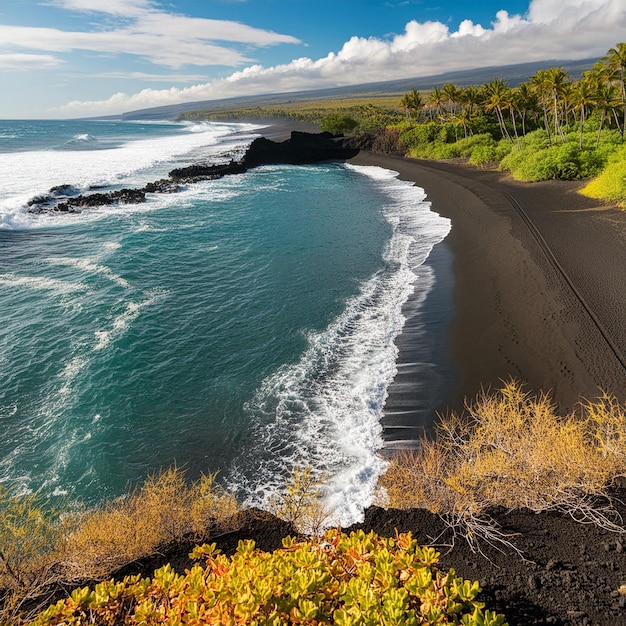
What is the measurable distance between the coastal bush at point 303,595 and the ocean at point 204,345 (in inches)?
190

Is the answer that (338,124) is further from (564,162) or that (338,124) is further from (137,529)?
(137,529)

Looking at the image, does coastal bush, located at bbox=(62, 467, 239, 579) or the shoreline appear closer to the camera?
coastal bush, located at bbox=(62, 467, 239, 579)

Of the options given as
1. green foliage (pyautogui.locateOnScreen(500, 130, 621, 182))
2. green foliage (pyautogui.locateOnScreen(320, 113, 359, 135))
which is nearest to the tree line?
green foliage (pyautogui.locateOnScreen(500, 130, 621, 182))

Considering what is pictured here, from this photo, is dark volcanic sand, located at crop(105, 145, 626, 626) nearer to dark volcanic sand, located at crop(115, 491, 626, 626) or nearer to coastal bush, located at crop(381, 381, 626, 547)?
dark volcanic sand, located at crop(115, 491, 626, 626)

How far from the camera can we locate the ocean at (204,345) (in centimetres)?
1227

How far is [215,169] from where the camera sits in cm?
6194

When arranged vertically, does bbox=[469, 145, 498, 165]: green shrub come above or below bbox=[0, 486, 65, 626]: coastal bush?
above

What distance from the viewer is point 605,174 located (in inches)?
1265

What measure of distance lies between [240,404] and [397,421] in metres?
5.43

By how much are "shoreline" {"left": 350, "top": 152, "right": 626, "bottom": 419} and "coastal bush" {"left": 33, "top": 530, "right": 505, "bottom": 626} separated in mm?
9204

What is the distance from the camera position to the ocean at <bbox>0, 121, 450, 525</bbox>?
40.3ft

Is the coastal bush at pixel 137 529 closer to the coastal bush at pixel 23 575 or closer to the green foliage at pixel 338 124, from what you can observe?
the coastal bush at pixel 23 575

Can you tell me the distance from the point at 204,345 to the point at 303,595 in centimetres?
1390

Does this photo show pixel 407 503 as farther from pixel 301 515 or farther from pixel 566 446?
pixel 566 446
